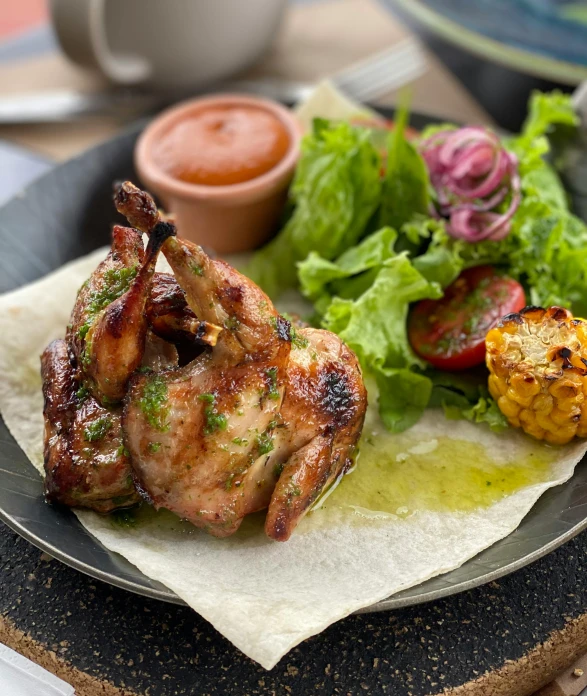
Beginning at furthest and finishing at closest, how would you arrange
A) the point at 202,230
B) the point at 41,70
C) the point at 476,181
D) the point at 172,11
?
the point at 41,70 → the point at 172,11 → the point at 202,230 → the point at 476,181

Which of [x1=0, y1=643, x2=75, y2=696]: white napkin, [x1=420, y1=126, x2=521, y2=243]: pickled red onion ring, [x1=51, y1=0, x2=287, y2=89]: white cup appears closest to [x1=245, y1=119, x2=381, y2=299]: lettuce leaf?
[x1=420, y1=126, x2=521, y2=243]: pickled red onion ring

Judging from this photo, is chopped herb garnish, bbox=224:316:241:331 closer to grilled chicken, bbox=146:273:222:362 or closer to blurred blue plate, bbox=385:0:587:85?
grilled chicken, bbox=146:273:222:362

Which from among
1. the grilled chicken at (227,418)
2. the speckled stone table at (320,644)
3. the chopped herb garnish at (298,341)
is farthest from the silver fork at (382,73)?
the speckled stone table at (320,644)

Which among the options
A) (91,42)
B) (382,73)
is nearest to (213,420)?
(91,42)

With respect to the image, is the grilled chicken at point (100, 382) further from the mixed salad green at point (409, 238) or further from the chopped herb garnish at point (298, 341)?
the mixed salad green at point (409, 238)

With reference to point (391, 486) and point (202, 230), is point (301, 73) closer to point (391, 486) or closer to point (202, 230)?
point (202, 230)

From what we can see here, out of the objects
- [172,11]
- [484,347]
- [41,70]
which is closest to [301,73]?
[172,11]
